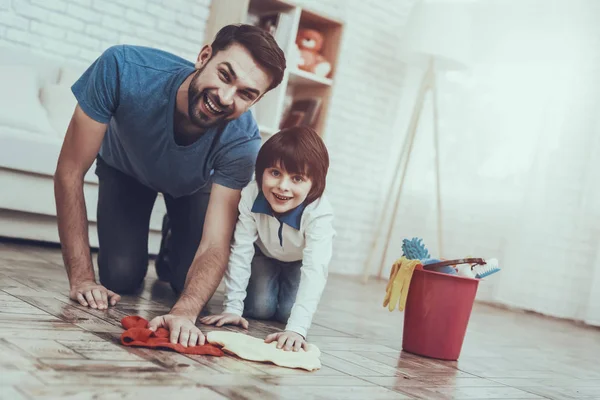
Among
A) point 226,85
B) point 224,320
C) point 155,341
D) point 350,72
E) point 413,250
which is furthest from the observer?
point 350,72

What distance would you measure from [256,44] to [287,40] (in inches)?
86.4

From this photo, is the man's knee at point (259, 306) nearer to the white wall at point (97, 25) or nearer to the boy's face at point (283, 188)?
the boy's face at point (283, 188)

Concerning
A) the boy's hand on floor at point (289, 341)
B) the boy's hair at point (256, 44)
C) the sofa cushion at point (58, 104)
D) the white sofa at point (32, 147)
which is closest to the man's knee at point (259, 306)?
the boy's hand on floor at point (289, 341)

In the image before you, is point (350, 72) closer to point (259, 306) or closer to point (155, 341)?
point (259, 306)

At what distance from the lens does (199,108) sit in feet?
6.33

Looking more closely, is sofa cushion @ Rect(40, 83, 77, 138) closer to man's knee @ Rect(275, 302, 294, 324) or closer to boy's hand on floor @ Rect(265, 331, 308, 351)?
man's knee @ Rect(275, 302, 294, 324)

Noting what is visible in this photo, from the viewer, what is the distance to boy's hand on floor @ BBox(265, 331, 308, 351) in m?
1.77

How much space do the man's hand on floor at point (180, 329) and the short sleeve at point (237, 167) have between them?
0.51 meters

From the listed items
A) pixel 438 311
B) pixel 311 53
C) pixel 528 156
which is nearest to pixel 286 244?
pixel 438 311

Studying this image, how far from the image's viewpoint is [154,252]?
135 inches

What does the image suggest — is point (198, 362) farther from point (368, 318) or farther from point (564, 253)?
point (564, 253)

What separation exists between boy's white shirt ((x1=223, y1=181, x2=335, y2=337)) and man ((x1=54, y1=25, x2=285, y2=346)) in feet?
0.15

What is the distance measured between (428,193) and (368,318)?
2138 mm

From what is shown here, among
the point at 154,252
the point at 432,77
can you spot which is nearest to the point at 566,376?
the point at 154,252
